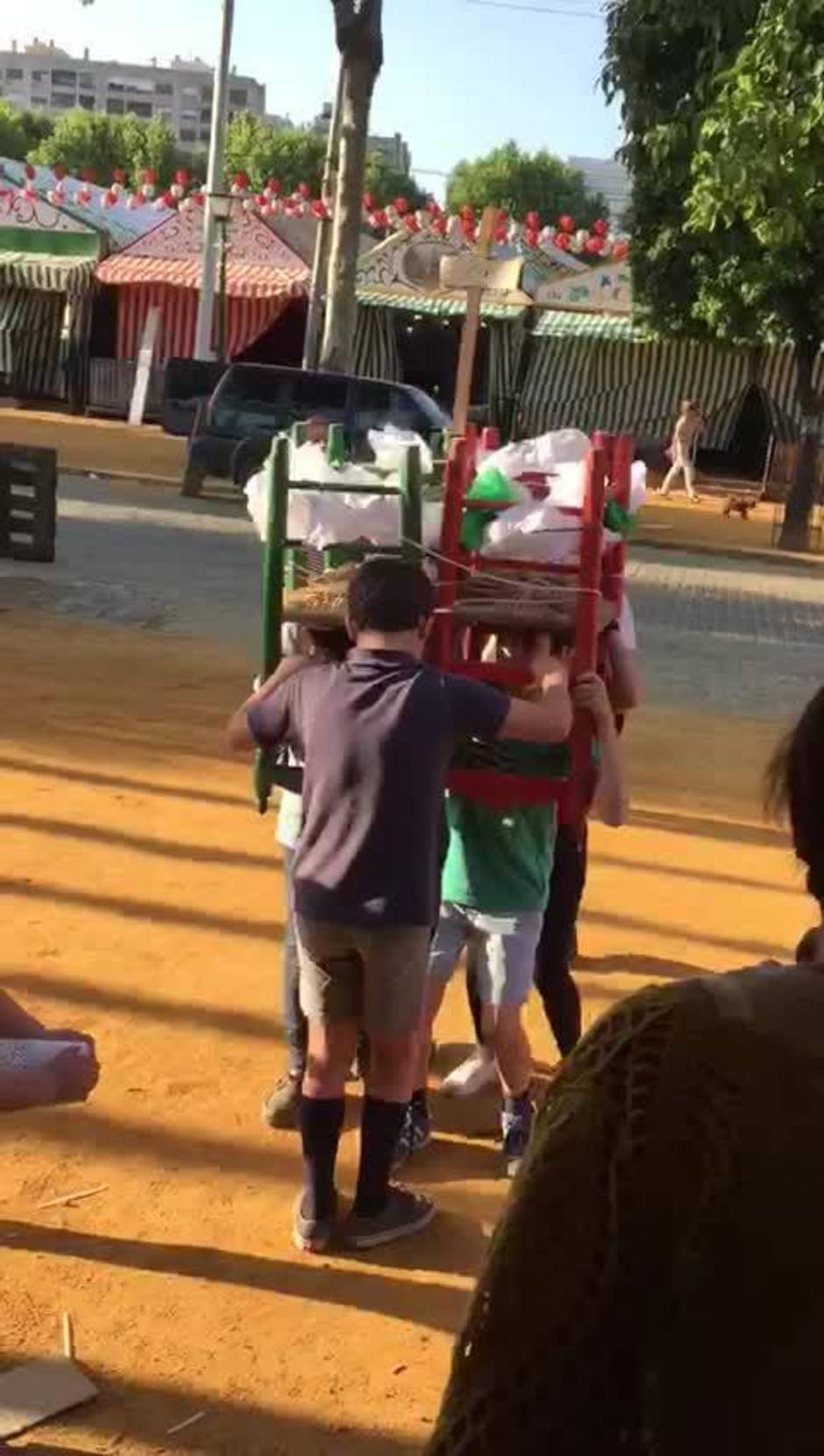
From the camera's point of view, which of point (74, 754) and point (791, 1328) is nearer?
point (791, 1328)

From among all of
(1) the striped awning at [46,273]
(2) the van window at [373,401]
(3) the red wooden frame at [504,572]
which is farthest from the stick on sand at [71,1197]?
(1) the striped awning at [46,273]

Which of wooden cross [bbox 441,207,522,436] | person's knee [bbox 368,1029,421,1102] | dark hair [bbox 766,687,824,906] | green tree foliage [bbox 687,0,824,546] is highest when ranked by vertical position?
green tree foliage [bbox 687,0,824,546]

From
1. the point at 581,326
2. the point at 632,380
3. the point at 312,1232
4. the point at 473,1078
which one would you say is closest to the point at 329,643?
the point at 312,1232

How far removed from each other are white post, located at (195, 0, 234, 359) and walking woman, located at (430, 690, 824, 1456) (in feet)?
104

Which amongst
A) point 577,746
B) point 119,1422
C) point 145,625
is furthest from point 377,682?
point 145,625

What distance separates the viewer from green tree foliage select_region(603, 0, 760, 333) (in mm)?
22438

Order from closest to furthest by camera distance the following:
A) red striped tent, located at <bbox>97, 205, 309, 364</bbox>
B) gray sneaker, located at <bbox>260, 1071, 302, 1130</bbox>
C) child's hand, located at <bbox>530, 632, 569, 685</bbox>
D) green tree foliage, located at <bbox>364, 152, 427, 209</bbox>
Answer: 1. child's hand, located at <bbox>530, 632, 569, 685</bbox>
2. gray sneaker, located at <bbox>260, 1071, 302, 1130</bbox>
3. red striped tent, located at <bbox>97, 205, 309, 364</bbox>
4. green tree foliage, located at <bbox>364, 152, 427, 209</bbox>

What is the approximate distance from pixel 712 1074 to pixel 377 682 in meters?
2.53

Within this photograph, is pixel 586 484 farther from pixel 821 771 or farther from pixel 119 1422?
pixel 821 771

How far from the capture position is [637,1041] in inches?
46.6

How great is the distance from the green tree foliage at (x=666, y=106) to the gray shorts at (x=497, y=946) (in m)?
19.8

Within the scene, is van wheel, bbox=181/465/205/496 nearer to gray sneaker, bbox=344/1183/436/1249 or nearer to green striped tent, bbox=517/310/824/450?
green striped tent, bbox=517/310/824/450

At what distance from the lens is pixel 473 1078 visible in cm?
509

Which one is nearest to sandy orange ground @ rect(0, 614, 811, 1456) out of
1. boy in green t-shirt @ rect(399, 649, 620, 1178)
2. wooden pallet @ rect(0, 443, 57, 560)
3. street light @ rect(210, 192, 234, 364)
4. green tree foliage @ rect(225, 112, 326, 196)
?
boy in green t-shirt @ rect(399, 649, 620, 1178)
